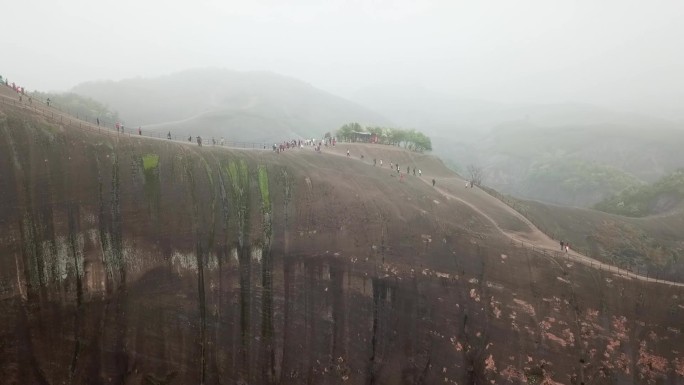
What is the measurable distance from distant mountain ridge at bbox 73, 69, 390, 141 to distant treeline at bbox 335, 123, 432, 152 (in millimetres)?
50587

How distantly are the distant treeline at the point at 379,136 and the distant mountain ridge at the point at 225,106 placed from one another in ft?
166

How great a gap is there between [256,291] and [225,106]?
13290 centimetres

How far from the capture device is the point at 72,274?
27297 mm

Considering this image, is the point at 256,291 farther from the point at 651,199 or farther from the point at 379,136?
the point at 651,199

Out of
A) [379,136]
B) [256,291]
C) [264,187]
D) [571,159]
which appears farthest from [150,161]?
[571,159]

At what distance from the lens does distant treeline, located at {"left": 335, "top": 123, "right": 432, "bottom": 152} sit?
6856cm

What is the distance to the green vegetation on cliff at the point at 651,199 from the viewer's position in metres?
66.0

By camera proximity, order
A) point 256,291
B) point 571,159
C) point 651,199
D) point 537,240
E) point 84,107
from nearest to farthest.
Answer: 1. point 256,291
2. point 537,240
3. point 651,199
4. point 84,107
5. point 571,159

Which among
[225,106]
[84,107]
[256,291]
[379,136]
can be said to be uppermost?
[225,106]

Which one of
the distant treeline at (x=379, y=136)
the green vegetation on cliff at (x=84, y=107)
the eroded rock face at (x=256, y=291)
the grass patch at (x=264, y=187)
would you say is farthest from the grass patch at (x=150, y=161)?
the green vegetation on cliff at (x=84, y=107)

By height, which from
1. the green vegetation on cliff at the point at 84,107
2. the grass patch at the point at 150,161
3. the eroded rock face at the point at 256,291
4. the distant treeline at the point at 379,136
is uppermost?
the green vegetation on cliff at the point at 84,107

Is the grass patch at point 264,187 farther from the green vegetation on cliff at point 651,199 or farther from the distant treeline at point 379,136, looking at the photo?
the green vegetation on cliff at point 651,199

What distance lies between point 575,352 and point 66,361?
1379 inches

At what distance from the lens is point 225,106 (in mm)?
153750
